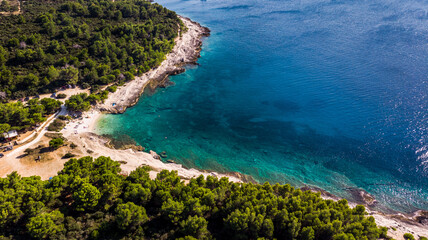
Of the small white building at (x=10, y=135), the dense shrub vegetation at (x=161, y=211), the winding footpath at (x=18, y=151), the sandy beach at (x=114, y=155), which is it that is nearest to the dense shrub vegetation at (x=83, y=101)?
the sandy beach at (x=114, y=155)

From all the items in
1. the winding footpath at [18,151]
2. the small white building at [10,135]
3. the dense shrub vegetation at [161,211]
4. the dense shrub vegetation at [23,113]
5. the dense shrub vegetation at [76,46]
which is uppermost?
the dense shrub vegetation at [76,46]

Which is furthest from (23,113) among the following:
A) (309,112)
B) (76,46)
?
(309,112)

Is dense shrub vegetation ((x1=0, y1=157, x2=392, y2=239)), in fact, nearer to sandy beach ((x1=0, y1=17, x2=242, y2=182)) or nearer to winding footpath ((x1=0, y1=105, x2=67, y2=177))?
sandy beach ((x1=0, y1=17, x2=242, y2=182))

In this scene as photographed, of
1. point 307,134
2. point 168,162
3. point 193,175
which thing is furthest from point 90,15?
point 307,134

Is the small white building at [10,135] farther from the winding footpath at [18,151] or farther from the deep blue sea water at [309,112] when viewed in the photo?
the deep blue sea water at [309,112]

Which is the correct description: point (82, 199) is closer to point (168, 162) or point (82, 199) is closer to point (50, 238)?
point (50, 238)

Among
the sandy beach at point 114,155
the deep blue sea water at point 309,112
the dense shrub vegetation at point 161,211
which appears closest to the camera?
the dense shrub vegetation at point 161,211

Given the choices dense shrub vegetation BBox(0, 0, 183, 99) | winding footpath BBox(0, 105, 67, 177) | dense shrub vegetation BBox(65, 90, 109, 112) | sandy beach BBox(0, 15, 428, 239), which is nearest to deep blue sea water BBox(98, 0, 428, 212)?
sandy beach BBox(0, 15, 428, 239)
